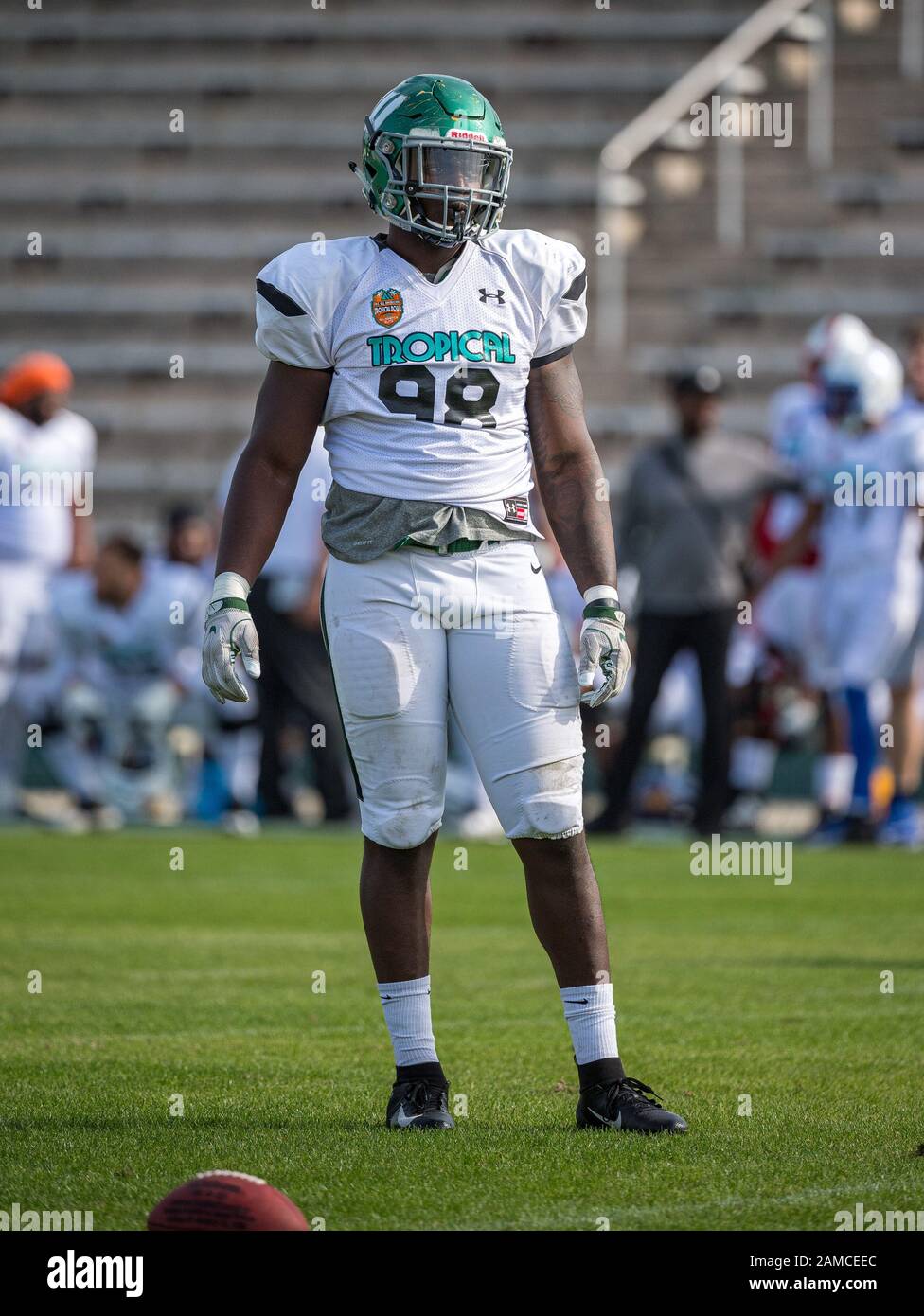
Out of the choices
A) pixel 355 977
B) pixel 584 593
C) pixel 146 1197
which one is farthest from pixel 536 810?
pixel 355 977

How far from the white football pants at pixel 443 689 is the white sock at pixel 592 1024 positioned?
0.33 meters

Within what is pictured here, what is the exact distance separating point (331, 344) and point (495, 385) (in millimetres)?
335

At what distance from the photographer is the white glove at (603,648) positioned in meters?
4.25

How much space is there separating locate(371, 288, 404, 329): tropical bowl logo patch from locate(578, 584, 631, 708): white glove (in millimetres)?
673

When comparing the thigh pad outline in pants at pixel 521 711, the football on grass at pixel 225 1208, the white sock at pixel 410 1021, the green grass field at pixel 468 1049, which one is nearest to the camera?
the football on grass at pixel 225 1208

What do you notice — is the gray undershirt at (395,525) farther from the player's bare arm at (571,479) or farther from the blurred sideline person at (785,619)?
the blurred sideline person at (785,619)

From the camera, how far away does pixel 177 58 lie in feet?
73.7

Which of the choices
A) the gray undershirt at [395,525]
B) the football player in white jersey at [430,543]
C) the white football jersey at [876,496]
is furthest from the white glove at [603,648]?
the white football jersey at [876,496]

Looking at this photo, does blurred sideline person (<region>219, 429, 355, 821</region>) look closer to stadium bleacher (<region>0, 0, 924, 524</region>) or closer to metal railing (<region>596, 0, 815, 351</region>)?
stadium bleacher (<region>0, 0, 924, 524</region>)

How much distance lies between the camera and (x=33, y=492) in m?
11.4

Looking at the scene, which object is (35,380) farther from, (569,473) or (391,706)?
(391,706)

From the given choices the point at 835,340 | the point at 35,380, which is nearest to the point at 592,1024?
the point at 835,340

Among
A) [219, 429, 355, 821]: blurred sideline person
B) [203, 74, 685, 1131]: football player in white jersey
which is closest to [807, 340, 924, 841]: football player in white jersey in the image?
[219, 429, 355, 821]: blurred sideline person
